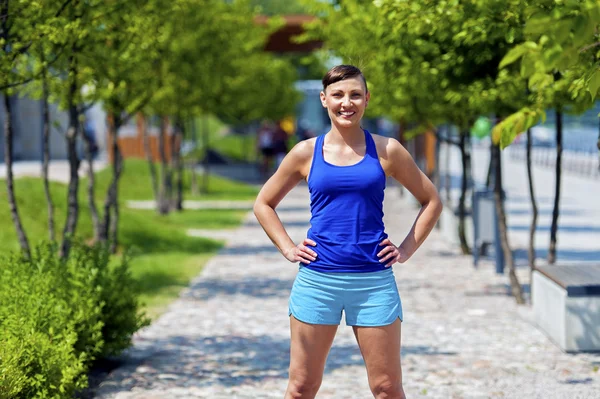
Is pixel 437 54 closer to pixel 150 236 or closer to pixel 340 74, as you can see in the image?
pixel 340 74

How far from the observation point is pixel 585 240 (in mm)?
18766

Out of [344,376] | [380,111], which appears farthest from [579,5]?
[380,111]

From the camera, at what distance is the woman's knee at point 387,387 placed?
4789mm

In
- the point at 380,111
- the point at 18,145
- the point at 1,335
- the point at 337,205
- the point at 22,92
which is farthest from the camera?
the point at 18,145

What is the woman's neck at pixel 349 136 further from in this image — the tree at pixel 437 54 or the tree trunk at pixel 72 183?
the tree trunk at pixel 72 183

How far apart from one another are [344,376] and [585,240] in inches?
465

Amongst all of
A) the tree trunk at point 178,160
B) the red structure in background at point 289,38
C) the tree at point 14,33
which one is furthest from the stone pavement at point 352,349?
the red structure in background at point 289,38

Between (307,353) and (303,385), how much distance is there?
15 cm

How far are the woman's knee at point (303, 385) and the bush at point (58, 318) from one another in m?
1.69

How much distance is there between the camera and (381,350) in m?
4.73

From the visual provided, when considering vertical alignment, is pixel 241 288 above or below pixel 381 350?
below

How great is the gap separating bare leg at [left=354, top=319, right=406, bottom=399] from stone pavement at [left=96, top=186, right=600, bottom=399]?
95.6 inches

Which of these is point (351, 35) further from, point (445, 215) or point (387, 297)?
point (387, 297)

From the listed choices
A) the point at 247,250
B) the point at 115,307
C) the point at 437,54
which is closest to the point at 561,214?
the point at 247,250
